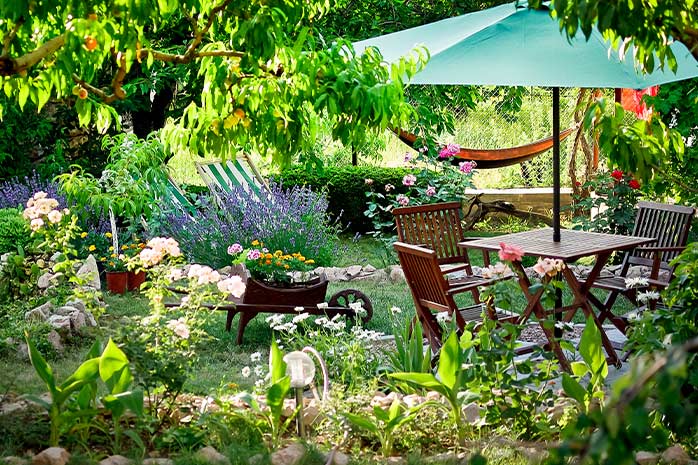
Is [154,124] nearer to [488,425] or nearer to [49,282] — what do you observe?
[49,282]

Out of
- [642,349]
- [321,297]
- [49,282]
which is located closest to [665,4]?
[642,349]

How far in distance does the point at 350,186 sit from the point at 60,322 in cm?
522

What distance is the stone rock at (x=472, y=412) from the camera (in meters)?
3.72

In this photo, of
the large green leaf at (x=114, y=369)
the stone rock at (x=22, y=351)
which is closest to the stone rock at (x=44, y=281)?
the stone rock at (x=22, y=351)

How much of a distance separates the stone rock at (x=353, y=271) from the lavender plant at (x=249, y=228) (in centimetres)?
20

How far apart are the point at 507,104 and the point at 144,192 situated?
4.87 meters

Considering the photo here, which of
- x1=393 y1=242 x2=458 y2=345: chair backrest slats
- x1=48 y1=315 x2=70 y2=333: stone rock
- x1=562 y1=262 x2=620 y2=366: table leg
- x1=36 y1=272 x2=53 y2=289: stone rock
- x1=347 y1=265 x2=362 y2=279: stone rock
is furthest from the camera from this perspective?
x1=347 y1=265 x2=362 y2=279: stone rock

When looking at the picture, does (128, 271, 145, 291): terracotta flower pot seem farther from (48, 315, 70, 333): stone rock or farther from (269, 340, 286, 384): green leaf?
(269, 340, 286, 384): green leaf

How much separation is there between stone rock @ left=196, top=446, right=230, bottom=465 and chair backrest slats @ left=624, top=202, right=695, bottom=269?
331 cm

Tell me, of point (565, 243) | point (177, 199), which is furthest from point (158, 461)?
point (177, 199)

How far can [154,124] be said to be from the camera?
970 cm

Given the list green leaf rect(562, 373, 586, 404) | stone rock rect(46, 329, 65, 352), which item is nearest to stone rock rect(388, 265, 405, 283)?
stone rock rect(46, 329, 65, 352)

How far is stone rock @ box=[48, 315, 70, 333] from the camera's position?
5.39m

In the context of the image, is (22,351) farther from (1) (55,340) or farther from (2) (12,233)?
(2) (12,233)
